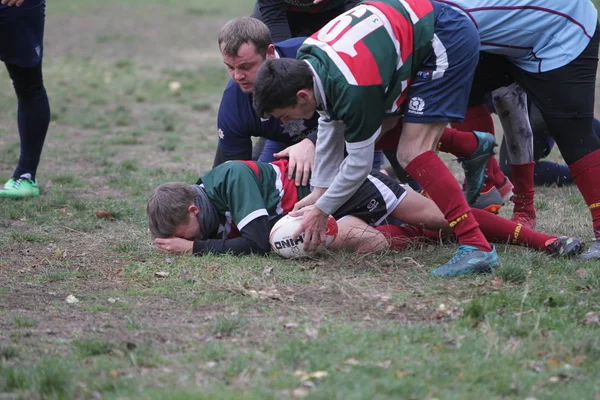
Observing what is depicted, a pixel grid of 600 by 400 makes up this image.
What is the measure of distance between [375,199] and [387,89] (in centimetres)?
96

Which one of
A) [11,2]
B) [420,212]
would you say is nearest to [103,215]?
[11,2]

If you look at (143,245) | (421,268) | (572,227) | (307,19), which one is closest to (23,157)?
(143,245)

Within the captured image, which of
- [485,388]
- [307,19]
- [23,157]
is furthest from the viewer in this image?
[23,157]

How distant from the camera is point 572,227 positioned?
5363 mm

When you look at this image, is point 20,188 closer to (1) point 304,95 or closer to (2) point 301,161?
(2) point 301,161

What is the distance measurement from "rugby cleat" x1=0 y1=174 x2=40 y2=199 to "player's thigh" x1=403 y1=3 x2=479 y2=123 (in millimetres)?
3561

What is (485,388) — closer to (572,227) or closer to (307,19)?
(572,227)

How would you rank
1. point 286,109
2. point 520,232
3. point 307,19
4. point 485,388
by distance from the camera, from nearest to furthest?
point 485,388 < point 286,109 < point 520,232 < point 307,19

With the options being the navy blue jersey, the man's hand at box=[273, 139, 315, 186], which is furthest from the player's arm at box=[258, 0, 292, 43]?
the man's hand at box=[273, 139, 315, 186]

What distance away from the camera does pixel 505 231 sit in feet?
15.5

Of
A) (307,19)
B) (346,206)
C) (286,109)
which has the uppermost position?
(307,19)

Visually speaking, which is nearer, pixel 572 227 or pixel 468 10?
pixel 468 10

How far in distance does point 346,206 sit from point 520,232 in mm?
1001

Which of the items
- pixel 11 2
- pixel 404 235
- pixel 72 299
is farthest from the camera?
pixel 11 2
